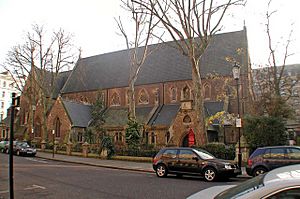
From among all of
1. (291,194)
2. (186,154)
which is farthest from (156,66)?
(291,194)

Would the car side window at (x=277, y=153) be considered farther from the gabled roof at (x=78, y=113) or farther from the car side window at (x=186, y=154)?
the gabled roof at (x=78, y=113)

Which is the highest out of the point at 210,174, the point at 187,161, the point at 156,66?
the point at 156,66

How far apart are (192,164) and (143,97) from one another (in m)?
27.7

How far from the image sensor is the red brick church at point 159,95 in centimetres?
3070

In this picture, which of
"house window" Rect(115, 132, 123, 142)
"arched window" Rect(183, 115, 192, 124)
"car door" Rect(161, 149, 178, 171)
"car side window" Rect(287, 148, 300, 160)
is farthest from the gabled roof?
"car side window" Rect(287, 148, 300, 160)

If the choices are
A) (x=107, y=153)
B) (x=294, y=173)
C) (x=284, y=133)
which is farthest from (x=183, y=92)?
(x=294, y=173)

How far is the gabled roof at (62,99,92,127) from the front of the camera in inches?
1493

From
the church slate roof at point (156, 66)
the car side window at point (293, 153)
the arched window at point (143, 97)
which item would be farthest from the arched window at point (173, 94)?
the car side window at point (293, 153)

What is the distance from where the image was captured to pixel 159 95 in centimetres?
3909

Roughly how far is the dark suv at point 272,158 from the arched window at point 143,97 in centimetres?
2741

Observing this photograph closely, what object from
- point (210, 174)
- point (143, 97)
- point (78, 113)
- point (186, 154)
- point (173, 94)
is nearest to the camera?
point (210, 174)

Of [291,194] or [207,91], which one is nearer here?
[291,194]

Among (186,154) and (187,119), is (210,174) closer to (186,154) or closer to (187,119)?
(186,154)

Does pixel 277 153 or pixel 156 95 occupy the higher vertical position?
pixel 156 95
